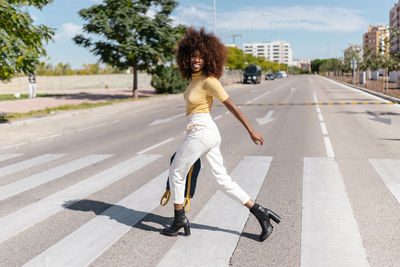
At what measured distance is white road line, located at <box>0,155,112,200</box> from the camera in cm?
565

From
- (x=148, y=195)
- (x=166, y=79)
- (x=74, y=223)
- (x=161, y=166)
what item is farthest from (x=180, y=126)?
(x=166, y=79)

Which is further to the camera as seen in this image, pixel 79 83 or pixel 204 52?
pixel 79 83

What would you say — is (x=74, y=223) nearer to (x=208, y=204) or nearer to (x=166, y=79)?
(x=208, y=204)

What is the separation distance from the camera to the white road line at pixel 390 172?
523 cm

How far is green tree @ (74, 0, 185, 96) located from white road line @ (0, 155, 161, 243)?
1758 centimetres

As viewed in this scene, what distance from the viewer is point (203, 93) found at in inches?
139

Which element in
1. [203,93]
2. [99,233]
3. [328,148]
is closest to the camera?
A: [203,93]

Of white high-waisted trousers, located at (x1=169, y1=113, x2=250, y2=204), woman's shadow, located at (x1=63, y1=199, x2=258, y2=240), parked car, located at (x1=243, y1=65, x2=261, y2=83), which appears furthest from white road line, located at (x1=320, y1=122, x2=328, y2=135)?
parked car, located at (x1=243, y1=65, x2=261, y2=83)

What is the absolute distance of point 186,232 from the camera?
381 cm

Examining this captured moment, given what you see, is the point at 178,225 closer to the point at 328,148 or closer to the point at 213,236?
the point at 213,236

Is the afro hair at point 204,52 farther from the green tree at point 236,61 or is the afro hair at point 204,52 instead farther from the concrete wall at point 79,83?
the green tree at point 236,61

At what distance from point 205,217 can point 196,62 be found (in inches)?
65.8

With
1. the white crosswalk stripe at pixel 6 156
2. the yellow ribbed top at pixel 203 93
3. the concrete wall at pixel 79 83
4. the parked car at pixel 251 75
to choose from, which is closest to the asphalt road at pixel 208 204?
the white crosswalk stripe at pixel 6 156

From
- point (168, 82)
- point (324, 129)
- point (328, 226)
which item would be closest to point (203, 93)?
point (328, 226)
